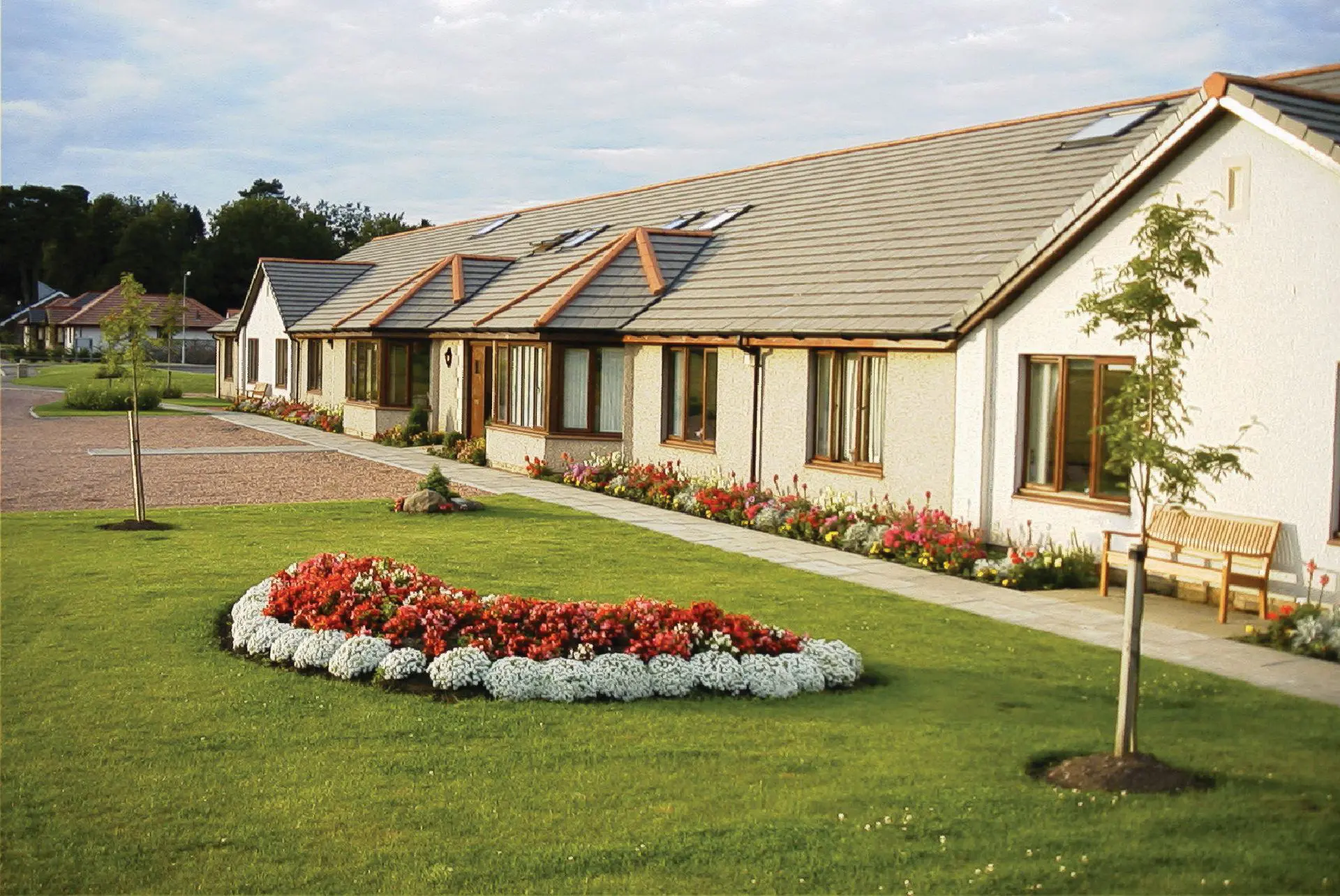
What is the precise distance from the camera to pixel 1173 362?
24.4ft

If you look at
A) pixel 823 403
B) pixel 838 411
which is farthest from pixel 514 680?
pixel 823 403

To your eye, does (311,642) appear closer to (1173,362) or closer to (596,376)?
(1173,362)

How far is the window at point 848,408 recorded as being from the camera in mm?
17797

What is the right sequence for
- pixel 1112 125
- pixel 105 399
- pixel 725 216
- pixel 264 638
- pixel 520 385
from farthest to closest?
1. pixel 105 399
2. pixel 725 216
3. pixel 520 385
4. pixel 1112 125
5. pixel 264 638

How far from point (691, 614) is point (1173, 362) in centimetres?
431

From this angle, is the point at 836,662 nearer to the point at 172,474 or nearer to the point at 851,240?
the point at 851,240

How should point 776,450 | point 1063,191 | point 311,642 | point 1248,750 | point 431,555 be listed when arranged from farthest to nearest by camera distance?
point 776,450 → point 1063,191 → point 431,555 → point 311,642 → point 1248,750

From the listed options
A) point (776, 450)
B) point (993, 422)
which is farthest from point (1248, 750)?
point (776, 450)

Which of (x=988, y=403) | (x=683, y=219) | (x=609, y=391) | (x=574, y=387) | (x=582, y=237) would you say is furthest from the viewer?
(x=582, y=237)

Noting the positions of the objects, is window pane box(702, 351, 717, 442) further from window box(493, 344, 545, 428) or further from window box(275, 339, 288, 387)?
window box(275, 339, 288, 387)

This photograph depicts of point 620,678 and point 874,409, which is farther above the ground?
point 874,409

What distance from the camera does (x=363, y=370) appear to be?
35375mm

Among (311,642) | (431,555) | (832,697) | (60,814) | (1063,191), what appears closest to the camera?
(60,814)

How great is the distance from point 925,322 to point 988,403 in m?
1.61
